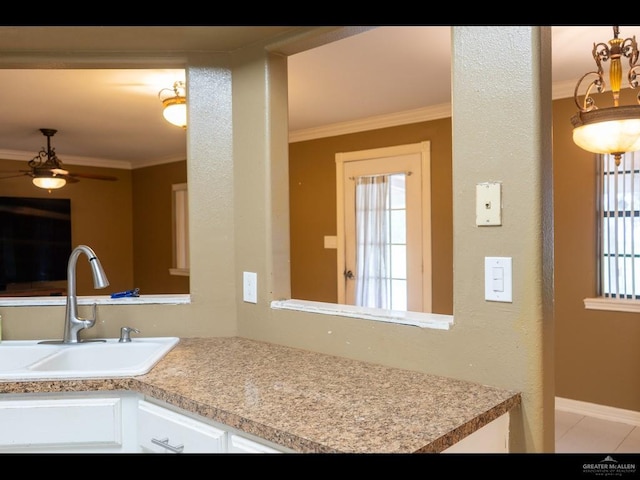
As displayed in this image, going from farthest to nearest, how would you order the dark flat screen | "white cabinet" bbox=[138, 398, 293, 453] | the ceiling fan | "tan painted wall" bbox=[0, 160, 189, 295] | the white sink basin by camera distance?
"tan painted wall" bbox=[0, 160, 189, 295]
the dark flat screen
the ceiling fan
the white sink basin
"white cabinet" bbox=[138, 398, 293, 453]

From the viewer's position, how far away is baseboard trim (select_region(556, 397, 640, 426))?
322 centimetres

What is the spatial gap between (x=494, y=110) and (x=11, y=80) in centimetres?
319

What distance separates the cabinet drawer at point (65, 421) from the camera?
1422 mm

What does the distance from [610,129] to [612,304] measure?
1684 mm

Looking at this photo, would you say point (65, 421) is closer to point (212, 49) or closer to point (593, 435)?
point (212, 49)

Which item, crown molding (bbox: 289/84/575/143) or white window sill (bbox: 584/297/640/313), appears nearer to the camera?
white window sill (bbox: 584/297/640/313)

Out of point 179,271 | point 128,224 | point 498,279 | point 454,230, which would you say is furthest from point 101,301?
point 128,224

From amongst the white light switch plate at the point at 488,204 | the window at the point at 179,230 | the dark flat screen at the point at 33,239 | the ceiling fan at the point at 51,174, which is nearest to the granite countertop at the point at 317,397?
the white light switch plate at the point at 488,204

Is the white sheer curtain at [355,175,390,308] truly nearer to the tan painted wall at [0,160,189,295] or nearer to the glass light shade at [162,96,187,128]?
the glass light shade at [162,96,187,128]

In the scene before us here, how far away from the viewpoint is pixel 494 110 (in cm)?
131

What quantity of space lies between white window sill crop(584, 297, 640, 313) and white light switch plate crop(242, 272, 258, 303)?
2.55m

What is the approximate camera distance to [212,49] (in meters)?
1.94

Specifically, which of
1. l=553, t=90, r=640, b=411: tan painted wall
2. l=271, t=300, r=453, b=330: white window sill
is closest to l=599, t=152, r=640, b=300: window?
l=553, t=90, r=640, b=411: tan painted wall
